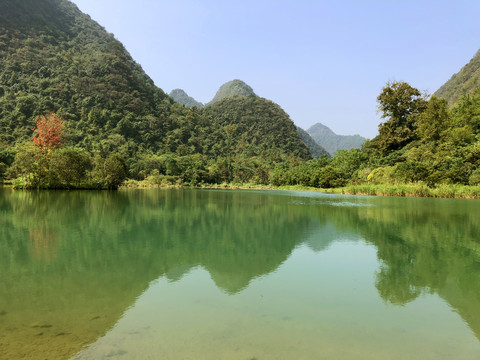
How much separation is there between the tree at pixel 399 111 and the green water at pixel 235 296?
45.2 metres

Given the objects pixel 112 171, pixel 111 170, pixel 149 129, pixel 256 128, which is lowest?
pixel 112 171

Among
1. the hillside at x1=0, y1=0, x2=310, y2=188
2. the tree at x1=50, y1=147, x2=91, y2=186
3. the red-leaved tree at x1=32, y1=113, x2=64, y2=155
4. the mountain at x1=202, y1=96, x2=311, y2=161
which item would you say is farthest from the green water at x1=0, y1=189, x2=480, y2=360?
the mountain at x1=202, y1=96, x2=311, y2=161

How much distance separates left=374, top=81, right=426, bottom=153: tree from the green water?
45.2 m

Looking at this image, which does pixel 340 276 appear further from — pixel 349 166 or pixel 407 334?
pixel 349 166

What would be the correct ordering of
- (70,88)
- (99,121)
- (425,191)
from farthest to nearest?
(70,88) → (99,121) → (425,191)

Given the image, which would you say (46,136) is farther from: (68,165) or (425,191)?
(425,191)

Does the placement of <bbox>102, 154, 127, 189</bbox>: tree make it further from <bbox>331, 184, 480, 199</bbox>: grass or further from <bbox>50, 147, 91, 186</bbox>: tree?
<bbox>331, 184, 480, 199</bbox>: grass

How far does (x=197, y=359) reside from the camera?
2.98 metres

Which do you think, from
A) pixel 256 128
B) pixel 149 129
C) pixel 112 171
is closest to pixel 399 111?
pixel 112 171

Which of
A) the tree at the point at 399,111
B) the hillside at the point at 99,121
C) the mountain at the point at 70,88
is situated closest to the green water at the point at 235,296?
the hillside at the point at 99,121

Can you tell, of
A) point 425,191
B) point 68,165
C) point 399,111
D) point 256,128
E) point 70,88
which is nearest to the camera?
point 425,191

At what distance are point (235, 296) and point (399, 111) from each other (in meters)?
55.1

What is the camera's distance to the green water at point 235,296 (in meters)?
3.29

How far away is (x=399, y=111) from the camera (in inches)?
2003
